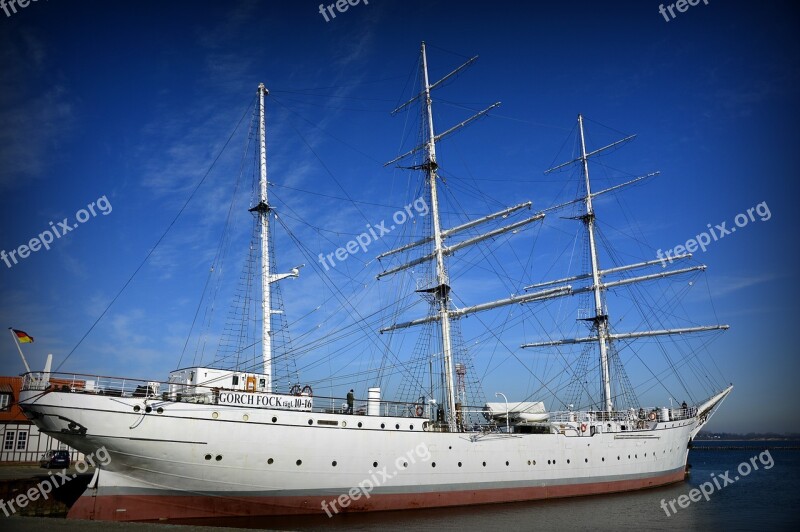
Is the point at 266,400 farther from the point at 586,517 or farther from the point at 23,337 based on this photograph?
the point at 586,517

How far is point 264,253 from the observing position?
28.0m

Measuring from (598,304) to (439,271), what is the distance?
1930 cm

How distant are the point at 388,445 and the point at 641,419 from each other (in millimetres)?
26454

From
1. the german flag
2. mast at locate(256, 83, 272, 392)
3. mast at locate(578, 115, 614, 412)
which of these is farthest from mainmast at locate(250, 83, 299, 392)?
mast at locate(578, 115, 614, 412)

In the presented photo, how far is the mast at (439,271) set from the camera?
32.3 meters

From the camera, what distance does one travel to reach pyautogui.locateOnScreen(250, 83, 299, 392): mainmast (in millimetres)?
26188

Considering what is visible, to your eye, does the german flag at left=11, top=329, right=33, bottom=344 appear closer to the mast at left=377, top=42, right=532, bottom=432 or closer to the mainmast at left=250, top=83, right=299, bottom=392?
the mainmast at left=250, top=83, right=299, bottom=392

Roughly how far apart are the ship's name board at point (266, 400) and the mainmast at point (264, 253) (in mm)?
1581

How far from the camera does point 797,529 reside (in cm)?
2381

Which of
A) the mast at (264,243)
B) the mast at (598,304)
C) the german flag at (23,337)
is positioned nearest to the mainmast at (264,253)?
the mast at (264,243)

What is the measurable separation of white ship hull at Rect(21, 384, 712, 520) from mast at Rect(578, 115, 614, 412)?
16.0 meters

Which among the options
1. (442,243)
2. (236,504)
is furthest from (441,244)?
(236,504)

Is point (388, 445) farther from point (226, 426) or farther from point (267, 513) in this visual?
point (226, 426)

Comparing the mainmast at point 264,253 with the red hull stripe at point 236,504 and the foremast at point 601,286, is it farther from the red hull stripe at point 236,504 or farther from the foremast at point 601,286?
the foremast at point 601,286
